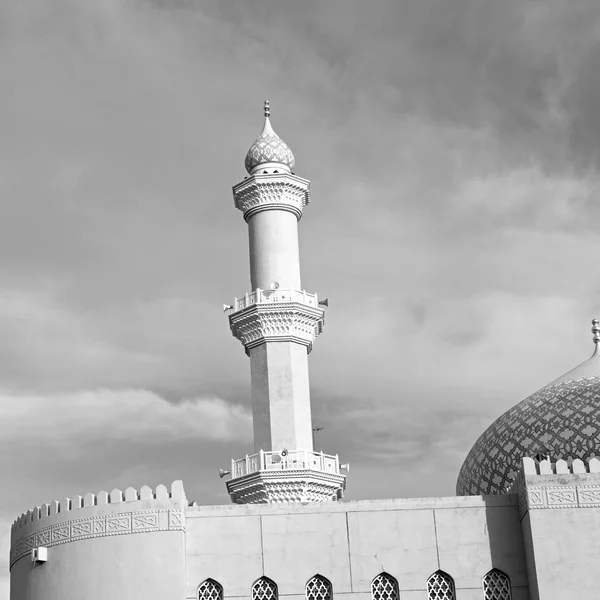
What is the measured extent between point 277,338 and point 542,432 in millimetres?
5259

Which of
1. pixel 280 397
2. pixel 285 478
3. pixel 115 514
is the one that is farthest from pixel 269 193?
pixel 115 514

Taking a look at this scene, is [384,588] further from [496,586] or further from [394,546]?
[496,586]

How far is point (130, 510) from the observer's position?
17984 millimetres

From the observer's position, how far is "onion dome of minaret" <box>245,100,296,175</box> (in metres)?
25.8

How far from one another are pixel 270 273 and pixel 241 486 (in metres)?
4.23

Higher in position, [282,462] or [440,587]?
[282,462]

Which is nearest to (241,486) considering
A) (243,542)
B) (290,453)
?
(290,453)

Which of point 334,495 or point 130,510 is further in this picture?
point 334,495

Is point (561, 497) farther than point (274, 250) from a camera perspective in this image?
No

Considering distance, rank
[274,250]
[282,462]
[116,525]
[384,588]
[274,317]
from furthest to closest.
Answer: [274,250], [274,317], [282,462], [384,588], [116,525]

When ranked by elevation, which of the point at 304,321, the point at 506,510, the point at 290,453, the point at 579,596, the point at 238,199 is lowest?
the point at 579,596

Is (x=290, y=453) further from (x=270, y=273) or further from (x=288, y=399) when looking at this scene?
(x=270, y=273)

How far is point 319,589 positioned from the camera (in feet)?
59.2

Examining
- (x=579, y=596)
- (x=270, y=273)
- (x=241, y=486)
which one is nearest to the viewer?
(x=579, y=596)
